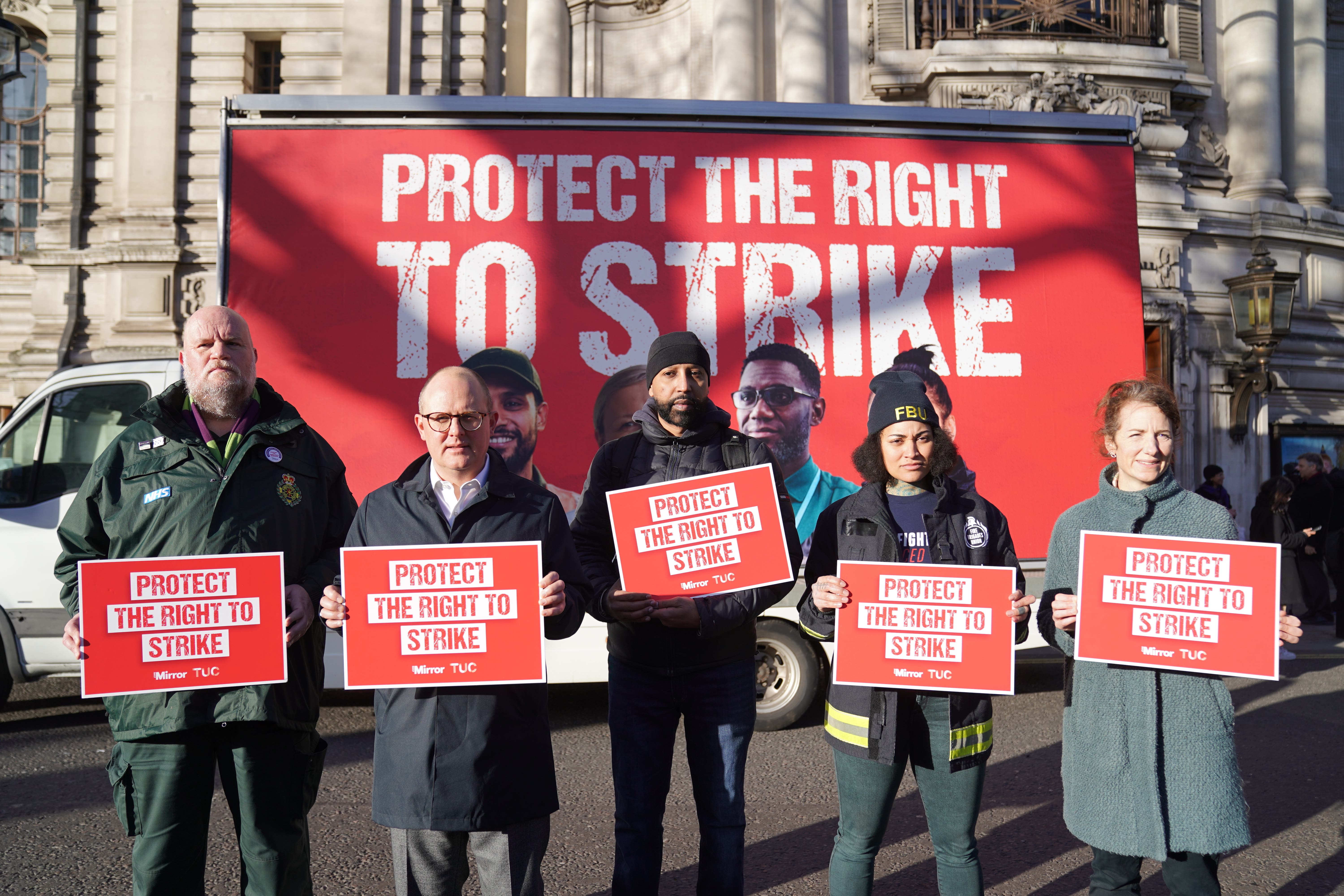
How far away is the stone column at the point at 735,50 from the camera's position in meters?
13.7

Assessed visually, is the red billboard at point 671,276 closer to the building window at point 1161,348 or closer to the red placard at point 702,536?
the red placard at point 702,536

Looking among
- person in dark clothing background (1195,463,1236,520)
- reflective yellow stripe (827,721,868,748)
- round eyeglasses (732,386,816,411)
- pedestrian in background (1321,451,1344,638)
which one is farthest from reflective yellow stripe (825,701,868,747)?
pedestrian in background (1321,451,1344,638)

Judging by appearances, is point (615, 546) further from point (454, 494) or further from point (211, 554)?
point (211, 554)

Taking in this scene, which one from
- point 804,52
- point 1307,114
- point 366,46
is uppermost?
point 366,46

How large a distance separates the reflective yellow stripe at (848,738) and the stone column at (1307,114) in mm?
16408

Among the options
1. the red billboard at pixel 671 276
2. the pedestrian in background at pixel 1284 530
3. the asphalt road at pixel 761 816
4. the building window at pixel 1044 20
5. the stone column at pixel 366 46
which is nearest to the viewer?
the asphalt road at pixel 761 816

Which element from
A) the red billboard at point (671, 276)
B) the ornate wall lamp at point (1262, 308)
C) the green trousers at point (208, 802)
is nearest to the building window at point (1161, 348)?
the ornate wall lamp at point (1262, 308)

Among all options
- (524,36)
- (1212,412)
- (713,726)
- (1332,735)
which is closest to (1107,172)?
(1332,735)

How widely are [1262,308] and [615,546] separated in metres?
12.8

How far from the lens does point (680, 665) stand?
3021mm

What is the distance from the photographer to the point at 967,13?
567 inches

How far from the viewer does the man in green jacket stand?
8.55 feet

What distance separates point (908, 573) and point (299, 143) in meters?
4.45

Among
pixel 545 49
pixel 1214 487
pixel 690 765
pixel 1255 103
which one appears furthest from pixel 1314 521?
pixel 545 49
